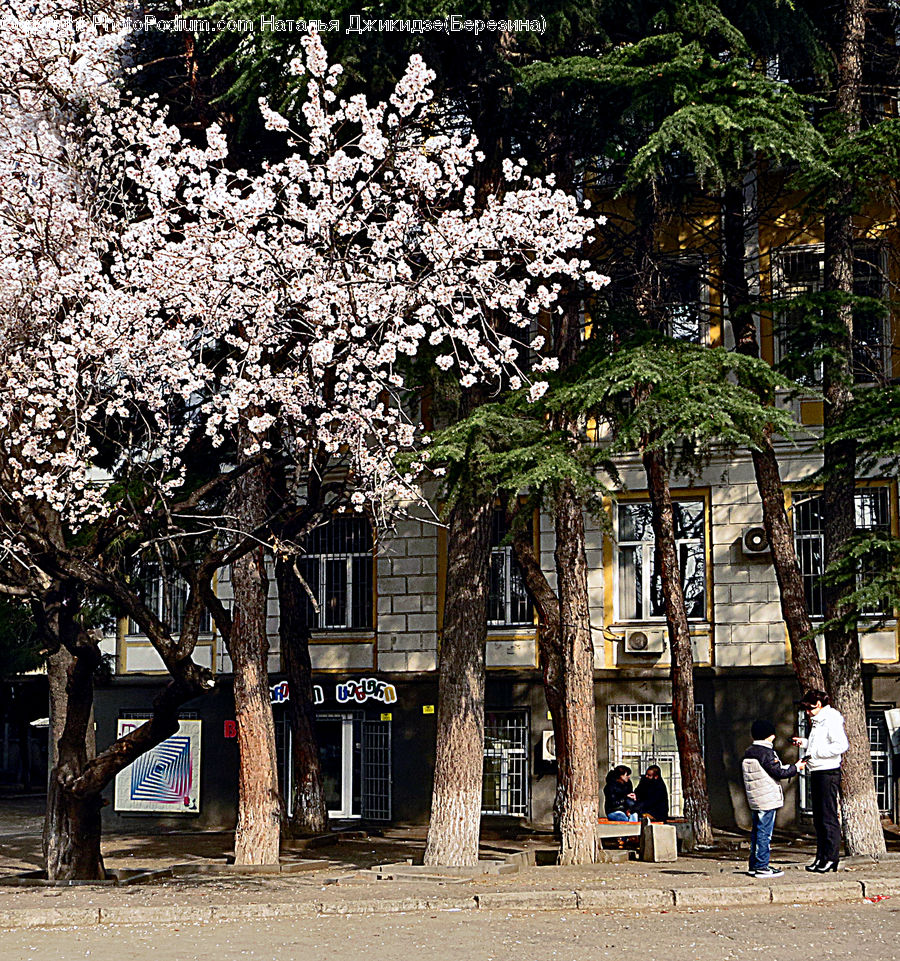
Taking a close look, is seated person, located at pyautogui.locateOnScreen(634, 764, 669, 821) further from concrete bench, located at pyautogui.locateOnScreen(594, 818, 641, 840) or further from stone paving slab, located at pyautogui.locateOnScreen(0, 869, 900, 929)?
stone paving slab, located at pyautogui.locateOnScreen(0, 869, 900, 929)

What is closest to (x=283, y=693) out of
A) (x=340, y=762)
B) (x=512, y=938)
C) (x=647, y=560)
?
(x=340, y=762)

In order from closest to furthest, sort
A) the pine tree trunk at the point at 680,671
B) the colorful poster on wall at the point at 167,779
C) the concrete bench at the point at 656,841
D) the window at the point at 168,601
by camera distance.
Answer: the concrete bench at the point at 656,841
the pine tree trunk at the point at 680,671
the colorful poster on wall at the point at 167,779
the window at the point at 168,601

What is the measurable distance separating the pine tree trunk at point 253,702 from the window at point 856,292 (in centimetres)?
730

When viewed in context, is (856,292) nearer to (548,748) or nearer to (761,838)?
(761,838)

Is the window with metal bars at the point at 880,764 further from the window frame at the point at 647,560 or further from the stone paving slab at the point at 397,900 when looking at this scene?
the stone paving slab at the point at 397,900

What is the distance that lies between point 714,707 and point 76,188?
14506mm

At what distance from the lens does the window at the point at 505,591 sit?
89.6 ft

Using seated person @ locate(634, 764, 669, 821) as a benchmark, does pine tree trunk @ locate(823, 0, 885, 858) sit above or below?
above

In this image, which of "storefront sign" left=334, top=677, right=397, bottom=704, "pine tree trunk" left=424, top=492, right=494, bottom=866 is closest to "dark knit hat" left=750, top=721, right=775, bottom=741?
"pine tree trunk" left=424, top=492, right=494, bottom=866

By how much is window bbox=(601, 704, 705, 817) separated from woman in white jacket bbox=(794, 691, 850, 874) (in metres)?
9.92

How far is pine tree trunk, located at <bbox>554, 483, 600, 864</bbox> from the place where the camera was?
1758cm

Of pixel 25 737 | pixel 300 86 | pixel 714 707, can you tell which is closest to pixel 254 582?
pixel 300 86

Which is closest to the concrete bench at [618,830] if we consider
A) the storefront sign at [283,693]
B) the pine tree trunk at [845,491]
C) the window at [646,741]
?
the pine tree trunk at [845,491]

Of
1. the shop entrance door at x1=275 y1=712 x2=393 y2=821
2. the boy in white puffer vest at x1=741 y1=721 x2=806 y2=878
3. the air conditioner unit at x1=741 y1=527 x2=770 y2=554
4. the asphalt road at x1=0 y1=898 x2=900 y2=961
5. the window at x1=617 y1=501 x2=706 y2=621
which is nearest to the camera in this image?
the asphalt road at x1=0 y1=898 x2=900 y2=961
